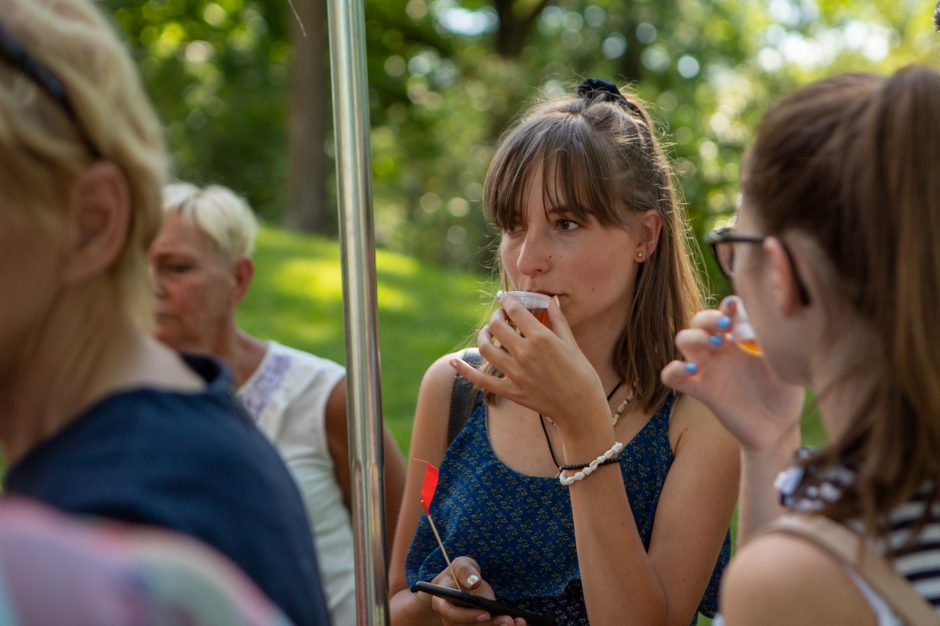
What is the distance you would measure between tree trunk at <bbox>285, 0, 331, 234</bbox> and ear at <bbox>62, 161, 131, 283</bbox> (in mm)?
13007

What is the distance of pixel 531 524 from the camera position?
2266 millimetres

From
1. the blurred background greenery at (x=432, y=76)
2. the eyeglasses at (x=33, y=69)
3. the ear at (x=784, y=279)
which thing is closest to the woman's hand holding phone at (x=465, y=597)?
the ear at (x=784, y=279)

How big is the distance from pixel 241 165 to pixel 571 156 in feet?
60.6

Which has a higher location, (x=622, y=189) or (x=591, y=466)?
→ (x=622, y=189)

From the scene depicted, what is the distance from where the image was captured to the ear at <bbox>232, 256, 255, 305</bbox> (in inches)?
145

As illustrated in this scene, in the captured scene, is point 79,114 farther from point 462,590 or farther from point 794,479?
point 462,590

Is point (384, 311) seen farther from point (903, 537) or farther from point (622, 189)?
point (903, 537)

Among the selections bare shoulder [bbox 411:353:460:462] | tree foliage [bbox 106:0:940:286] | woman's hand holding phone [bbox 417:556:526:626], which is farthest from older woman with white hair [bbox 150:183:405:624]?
tree foliage [bbox 106:0:940:286]

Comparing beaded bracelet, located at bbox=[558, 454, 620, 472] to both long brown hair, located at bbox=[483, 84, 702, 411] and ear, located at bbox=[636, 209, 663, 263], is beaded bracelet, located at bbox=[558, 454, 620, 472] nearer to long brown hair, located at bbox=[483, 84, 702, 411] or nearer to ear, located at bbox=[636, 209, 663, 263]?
long brown hair, located at bbox=[483, 84, 702, 411]

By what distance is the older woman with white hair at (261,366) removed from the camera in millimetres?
3355

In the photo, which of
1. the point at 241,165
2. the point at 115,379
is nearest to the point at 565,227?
the point at 115,379

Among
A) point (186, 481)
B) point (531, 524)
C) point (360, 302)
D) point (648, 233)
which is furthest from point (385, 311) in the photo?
point (186, 481)

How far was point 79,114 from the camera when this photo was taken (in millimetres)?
1096

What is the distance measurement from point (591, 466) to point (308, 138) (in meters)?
12.8
